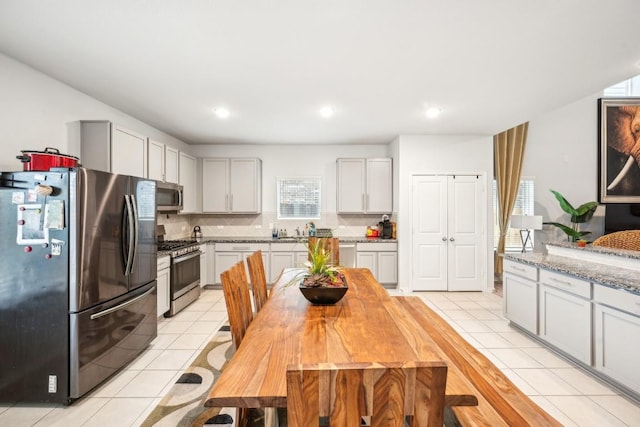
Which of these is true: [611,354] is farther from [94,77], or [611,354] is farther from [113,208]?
[94,77]

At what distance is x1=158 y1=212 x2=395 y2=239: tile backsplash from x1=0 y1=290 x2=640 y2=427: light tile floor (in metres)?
2.08

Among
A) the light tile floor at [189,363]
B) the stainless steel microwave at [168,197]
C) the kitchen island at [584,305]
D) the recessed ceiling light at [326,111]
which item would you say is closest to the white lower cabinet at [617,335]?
the kitchen island at [584,305]

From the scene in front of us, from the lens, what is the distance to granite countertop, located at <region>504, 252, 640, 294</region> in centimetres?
218

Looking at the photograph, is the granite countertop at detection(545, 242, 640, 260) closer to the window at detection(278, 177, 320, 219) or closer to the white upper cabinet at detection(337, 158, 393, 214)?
the white upper cabinet at detection(337, 158, 393, 214)

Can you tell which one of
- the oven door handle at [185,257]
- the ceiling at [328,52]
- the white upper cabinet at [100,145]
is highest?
the ceiling at [328,52]

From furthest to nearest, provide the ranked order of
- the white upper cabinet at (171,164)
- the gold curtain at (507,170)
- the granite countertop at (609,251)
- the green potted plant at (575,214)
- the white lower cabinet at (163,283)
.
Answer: the gold curtain at (507,170), the green potted plant at (575,214), the white upper cabinet at (171,164), the white lower cabinet at (163,283), the granite countertop at (609,251)

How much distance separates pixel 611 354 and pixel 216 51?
3941 millimetres

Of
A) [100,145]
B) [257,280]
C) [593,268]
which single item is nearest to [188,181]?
[100,145]

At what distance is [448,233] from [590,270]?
89.7 inches

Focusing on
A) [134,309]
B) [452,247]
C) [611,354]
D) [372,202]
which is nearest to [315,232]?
[372,202]

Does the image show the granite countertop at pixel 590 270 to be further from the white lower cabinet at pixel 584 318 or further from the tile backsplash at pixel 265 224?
the tile backsplash at pixel 265 224

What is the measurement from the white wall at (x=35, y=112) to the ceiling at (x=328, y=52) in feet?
0.42

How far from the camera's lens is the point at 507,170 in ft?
18.1

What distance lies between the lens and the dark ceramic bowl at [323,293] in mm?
1862
